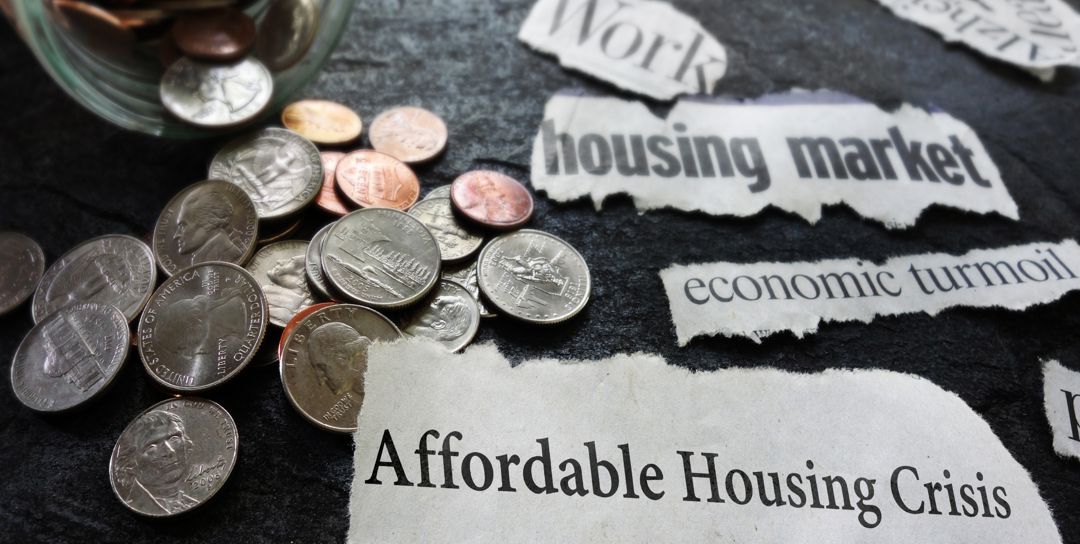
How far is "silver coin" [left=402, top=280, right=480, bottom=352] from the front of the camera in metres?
1.06

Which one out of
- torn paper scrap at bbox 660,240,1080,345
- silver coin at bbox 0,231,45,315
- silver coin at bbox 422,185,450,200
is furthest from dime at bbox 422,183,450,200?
silver coin at bbox 0,231,45,315

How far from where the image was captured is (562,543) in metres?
0.91

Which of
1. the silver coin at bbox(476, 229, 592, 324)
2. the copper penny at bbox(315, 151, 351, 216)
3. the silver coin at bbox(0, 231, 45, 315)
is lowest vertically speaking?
the silver coin at bbox(0, 231, 45, 315)

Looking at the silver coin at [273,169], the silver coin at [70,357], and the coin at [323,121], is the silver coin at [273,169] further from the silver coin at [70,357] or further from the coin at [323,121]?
the silver coin at [70,357]

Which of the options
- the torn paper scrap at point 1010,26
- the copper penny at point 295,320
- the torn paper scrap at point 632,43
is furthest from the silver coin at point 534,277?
the torn paper scrap at point 1010,26

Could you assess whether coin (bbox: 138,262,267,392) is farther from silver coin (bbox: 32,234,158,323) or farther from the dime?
the dime

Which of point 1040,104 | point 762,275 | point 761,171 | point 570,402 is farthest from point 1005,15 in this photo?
point 570,402

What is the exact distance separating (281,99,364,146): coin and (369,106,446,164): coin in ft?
0.14

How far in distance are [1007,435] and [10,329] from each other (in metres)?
1.55

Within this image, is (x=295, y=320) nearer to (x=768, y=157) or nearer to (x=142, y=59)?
(x=142, y=59)

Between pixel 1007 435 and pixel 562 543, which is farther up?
pixel 1007 435

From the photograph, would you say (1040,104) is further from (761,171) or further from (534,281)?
(534,281)

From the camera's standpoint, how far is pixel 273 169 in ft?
3.95

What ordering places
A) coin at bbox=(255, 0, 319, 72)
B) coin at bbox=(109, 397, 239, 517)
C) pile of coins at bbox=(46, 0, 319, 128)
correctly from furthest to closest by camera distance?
coin at bbox=(255, 0, 319, 72) < pile of coins at bbox=(46, 0, 319, 128) < coin at bbox=(109, 397, 239, 517)
